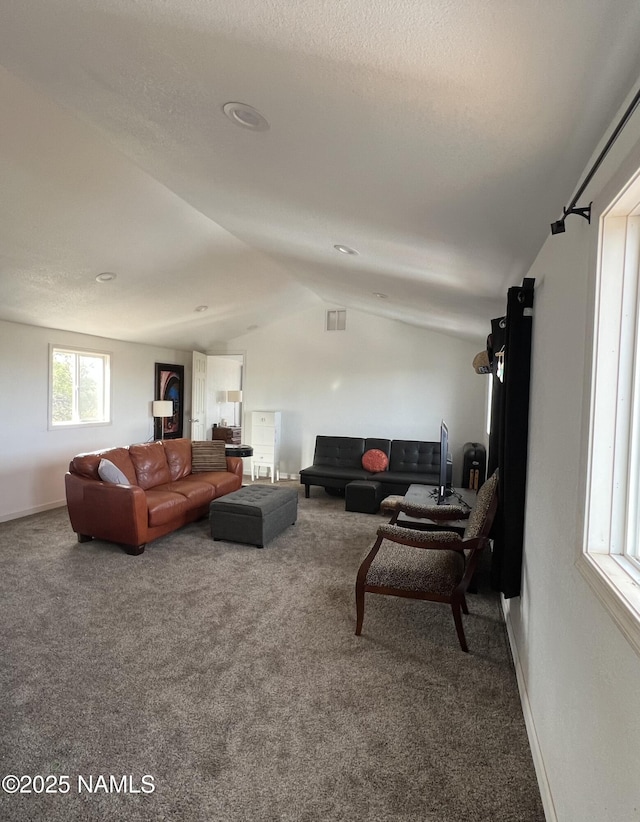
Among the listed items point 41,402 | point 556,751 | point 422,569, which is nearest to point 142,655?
point 422,569

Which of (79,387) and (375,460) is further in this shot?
(375,460)

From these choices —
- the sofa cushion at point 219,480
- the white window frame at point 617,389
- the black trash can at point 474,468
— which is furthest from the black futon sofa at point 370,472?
the white window frame at point 617,389

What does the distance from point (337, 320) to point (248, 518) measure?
3.86 meters

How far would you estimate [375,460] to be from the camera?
6.08 metres

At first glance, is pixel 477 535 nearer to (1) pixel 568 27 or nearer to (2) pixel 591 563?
(2) pixel 591 563

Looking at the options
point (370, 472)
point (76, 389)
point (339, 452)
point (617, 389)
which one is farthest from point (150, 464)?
point (617, 389)

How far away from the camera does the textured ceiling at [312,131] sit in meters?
0.99

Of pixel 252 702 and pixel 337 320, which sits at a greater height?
pixel 337 320

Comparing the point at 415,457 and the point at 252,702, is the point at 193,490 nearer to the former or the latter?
the point at 252,702

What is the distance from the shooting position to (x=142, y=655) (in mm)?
2375

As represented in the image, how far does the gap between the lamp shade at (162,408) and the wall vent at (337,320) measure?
2870 millimetres

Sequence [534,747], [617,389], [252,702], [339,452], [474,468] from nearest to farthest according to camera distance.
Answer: [617,389] < [534,747] < [252,702] < [474,468] < [339,452]

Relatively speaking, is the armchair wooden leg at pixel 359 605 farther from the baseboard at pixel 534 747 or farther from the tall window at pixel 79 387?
the tall window at pixel 79 387

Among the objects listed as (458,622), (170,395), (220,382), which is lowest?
(458,622)
